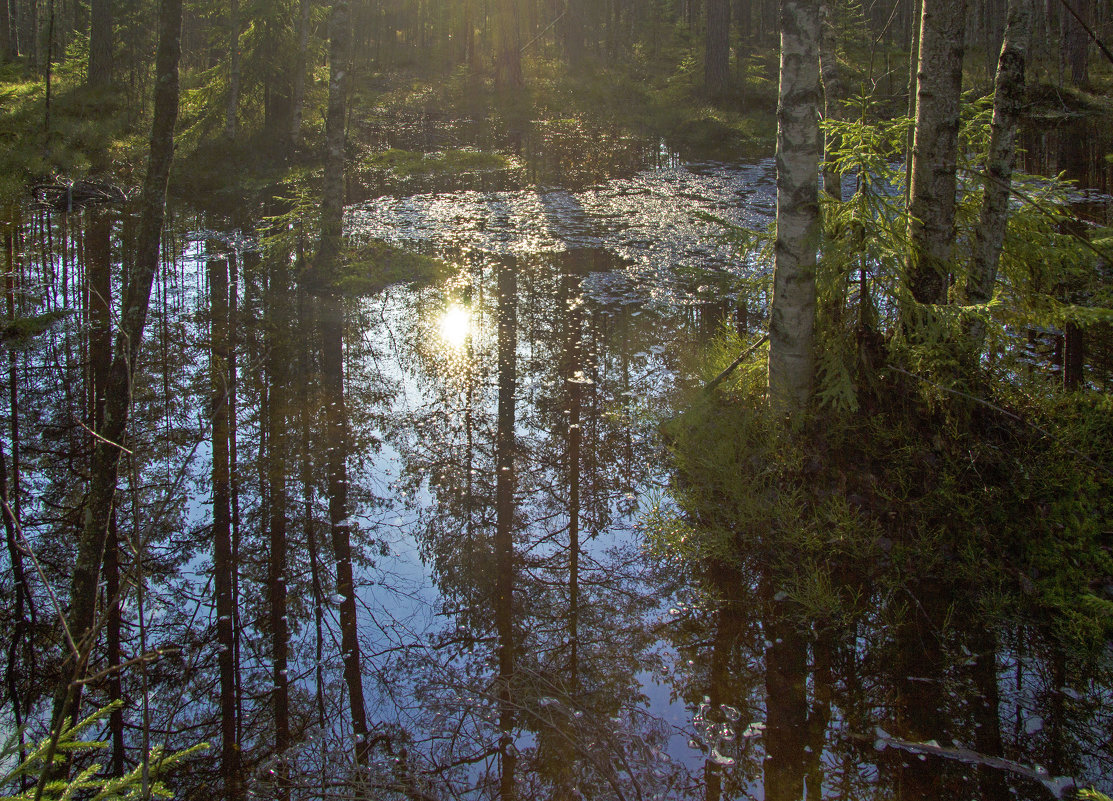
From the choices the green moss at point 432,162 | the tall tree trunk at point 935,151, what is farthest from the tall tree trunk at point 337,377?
the green moss at point 432,162

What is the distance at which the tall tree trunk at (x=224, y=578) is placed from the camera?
357 cm

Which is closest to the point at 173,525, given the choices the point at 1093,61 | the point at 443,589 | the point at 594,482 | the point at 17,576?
the point at 17,576

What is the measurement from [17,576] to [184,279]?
725cm

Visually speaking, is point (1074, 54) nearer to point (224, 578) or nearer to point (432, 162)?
point (432, 162)

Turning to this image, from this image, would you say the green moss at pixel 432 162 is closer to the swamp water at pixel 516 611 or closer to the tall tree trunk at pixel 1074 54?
the swamp water at pixel 516 611

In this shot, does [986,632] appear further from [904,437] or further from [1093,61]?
[1093,61]

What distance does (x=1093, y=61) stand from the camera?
3269cm

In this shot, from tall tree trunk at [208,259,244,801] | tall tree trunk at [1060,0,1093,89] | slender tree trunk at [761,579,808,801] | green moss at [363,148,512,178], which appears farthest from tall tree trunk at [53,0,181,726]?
tall tree trunk at [1060,0,1093,89]

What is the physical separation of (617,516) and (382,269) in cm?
713

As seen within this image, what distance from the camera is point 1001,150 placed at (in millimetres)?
5711

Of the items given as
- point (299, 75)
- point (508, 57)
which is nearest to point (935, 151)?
point (299, 75)

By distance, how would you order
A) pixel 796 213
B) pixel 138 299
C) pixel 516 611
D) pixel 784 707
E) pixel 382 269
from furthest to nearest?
pixel 382 269 → pixel 796 213 → pixel 516 611 → pixel 138 299 → pixel 784 707

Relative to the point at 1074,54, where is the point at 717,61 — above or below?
below

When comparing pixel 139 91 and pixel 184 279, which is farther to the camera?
pixel 139 91
